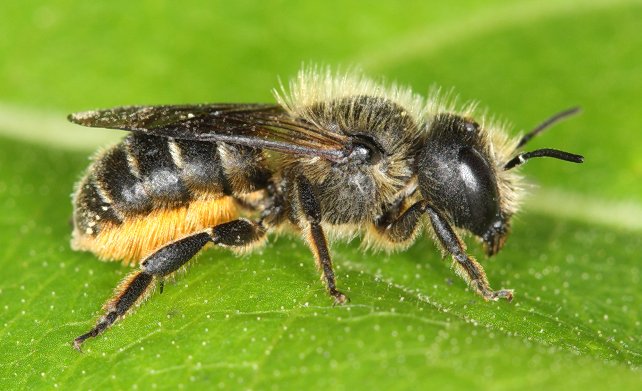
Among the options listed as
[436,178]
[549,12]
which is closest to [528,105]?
[549,12]

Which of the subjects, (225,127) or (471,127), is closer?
(225,127)

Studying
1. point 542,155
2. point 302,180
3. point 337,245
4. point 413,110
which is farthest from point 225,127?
point 542,155

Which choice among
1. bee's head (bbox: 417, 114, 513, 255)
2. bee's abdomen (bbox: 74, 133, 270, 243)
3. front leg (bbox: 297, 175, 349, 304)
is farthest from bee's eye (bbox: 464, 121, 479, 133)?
bee's abdomen (bbox: 74, 133, 270, 243)

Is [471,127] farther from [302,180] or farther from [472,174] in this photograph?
[302,180]

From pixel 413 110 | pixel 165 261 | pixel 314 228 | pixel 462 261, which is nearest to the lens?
pixel 165 261

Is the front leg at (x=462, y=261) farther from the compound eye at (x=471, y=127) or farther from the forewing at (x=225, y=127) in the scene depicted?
the forewing at (x=225, y=127)

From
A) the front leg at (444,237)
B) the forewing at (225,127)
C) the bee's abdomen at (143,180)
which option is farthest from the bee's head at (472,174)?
the bee's abdomen at (143,180)

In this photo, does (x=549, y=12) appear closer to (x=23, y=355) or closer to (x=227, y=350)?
(x=227, y=350)
